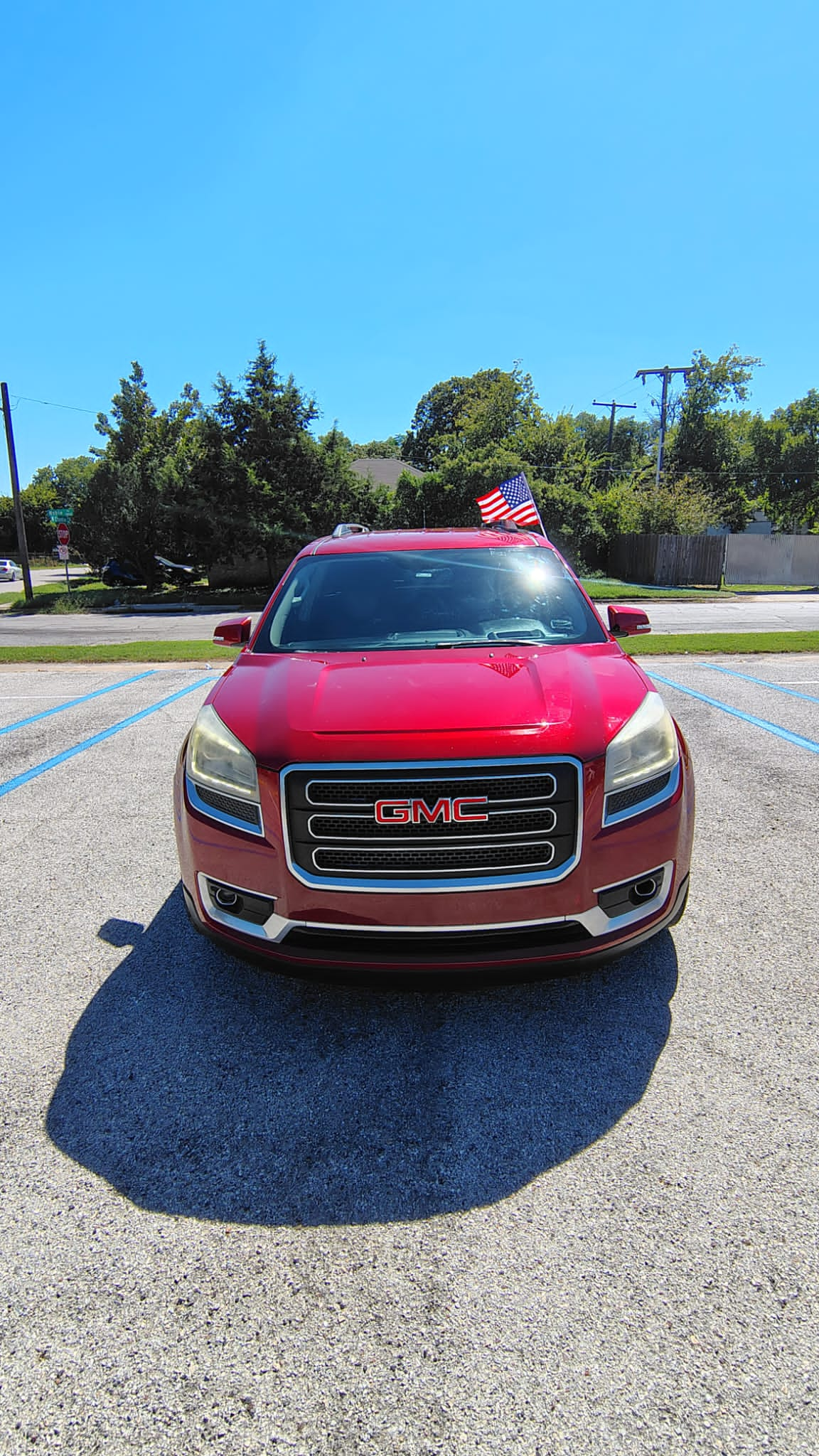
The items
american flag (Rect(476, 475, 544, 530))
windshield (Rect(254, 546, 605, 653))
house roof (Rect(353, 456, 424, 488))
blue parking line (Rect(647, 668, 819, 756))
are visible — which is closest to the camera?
windshield (Rect(254, 546, 605, 653))

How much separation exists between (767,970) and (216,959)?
2.20 m

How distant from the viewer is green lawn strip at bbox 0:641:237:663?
12.6 metres

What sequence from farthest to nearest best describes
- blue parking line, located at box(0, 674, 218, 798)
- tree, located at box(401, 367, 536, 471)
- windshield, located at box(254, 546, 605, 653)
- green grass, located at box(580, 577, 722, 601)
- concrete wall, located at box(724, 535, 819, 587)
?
1. tree, located at box(401, 367, 536, 471)
2. concrete wall, located at box(724, 535, 819, 587)
3. green grass, located at box(580, 577, 722, 601)
4. blue parking line, located at box(0, 674, 218, 798)
5. windshield, located at box(254, 546, 605, 653)

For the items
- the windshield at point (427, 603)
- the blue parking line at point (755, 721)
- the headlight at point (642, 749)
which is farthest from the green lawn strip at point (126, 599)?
the headlight at point (642, 749)

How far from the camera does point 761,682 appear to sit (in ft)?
30.9

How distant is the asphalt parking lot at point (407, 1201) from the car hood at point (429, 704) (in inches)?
40.0

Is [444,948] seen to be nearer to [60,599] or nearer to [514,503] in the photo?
[514,503]

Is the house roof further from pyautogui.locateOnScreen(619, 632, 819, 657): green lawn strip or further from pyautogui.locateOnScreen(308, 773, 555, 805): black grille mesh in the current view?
pyautogui.locateOnScreen(308, 773, 555, 805): black grille mesh

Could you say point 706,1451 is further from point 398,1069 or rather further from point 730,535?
point 730,535

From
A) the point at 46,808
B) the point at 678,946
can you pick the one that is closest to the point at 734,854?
the point at 678,946

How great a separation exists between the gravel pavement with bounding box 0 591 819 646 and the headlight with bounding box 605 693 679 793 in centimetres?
1327

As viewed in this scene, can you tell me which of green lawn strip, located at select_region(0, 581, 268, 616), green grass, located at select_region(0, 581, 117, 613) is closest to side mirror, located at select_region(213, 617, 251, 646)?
green lawn strip, located at select_region(0, 581, 268, 616)

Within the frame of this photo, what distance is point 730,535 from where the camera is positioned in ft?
111

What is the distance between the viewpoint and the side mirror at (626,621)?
13.7 feet
